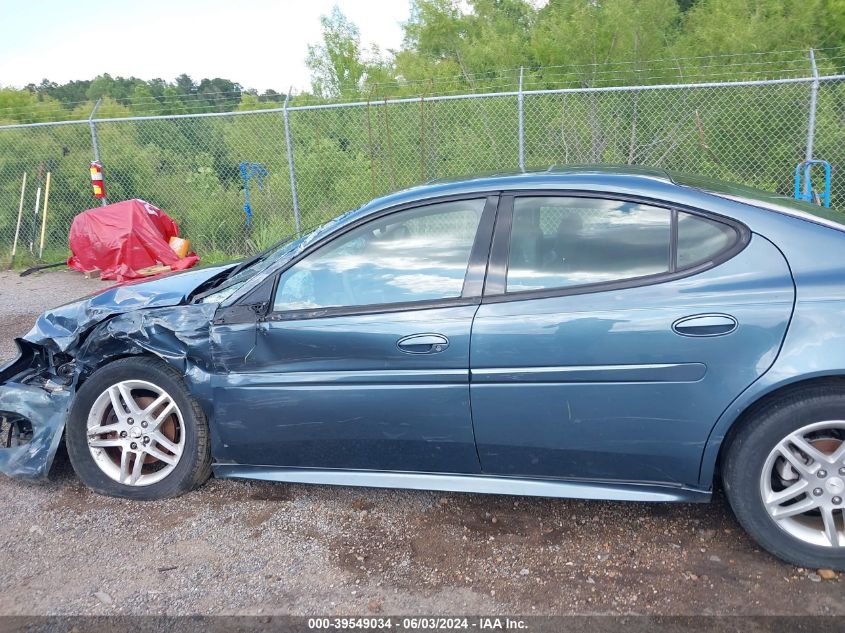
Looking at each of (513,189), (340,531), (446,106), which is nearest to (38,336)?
(340,531)

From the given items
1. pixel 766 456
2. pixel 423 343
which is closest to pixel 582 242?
pixel 423 343

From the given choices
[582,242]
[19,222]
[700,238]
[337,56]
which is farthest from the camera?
[337,56]

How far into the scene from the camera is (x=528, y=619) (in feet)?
8.57

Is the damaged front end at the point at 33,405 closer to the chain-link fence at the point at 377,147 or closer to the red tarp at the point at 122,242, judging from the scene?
the chain-link fence at the point at 377,147

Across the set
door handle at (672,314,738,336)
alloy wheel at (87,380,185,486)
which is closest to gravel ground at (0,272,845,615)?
alloy wheel at (87,380,185,486)

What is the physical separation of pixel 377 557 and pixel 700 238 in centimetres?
194

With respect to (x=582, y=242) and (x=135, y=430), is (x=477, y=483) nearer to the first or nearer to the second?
(x=582, y=242)

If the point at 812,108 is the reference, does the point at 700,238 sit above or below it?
below

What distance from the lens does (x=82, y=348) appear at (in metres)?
3.67

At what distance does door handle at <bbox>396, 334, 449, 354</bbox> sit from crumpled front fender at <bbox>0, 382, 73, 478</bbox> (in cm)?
196

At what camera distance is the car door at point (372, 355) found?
3.03 metres

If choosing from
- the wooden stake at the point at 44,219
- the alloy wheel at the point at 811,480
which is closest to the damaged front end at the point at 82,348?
the alloy wheel at the point at 811,480

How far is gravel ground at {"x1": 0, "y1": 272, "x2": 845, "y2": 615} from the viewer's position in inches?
108

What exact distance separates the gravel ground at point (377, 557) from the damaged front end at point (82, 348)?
33cm
